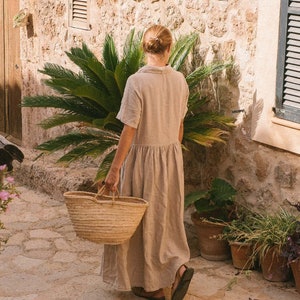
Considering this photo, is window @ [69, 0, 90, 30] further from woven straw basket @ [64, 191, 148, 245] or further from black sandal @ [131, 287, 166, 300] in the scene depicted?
woven straw basket @ [64, 191, 148, 245]

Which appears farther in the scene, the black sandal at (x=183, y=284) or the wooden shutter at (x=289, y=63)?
the wooden shutter at (x=289, y=63)

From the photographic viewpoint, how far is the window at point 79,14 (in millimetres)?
8484

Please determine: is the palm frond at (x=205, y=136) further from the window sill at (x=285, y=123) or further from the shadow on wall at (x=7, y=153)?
the shadow on wall at (x=7, y=153)

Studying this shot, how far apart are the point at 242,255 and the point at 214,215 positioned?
0.47 m

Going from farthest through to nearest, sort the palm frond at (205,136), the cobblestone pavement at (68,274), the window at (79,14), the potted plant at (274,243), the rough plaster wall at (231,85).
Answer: the window at (79,14), the palm frond at (205,136), the rough plaster wall at (231,85), the potted plant at (274,243), the cobblestone pavement at (68,274)

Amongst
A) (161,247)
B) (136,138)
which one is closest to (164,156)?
(136,138)

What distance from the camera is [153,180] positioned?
5.28 m

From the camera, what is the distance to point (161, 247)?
5.38 metres

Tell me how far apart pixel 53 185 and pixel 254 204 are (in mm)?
2363

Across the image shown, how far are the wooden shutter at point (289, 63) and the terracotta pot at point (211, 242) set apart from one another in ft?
3.16

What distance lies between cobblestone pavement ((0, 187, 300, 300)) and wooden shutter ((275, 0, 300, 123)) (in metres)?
1.20

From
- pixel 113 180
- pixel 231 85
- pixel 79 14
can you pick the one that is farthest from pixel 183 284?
pixel 79 14

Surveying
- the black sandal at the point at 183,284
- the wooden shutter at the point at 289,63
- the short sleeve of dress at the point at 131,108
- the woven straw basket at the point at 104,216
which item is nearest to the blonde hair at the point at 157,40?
the short sleeve of dress at the point at 131,108

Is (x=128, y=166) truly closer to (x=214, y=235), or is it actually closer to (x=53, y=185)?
(x=214, y=235)
